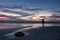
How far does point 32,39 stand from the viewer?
322 inches

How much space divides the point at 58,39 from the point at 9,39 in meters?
2.33

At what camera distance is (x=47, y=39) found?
8.19m

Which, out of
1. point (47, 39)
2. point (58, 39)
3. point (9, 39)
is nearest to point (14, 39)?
point (9, 39)

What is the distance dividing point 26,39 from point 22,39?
0.19 metres

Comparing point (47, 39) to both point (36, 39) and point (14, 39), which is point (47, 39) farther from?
point (14, 39)

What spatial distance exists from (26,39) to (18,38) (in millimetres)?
447

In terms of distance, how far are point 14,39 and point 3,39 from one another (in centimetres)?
52

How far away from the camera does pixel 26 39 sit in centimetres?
816

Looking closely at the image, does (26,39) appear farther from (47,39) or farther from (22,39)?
(47,39)

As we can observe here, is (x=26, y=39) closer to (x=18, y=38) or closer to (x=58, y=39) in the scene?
→ (x=18, y=38)

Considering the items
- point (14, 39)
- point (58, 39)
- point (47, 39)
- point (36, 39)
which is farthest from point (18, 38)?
point (58, 39)

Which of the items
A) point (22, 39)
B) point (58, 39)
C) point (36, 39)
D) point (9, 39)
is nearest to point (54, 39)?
point (58, 39)

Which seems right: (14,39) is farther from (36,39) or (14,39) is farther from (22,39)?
(36,39)

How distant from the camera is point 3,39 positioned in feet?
26.7
